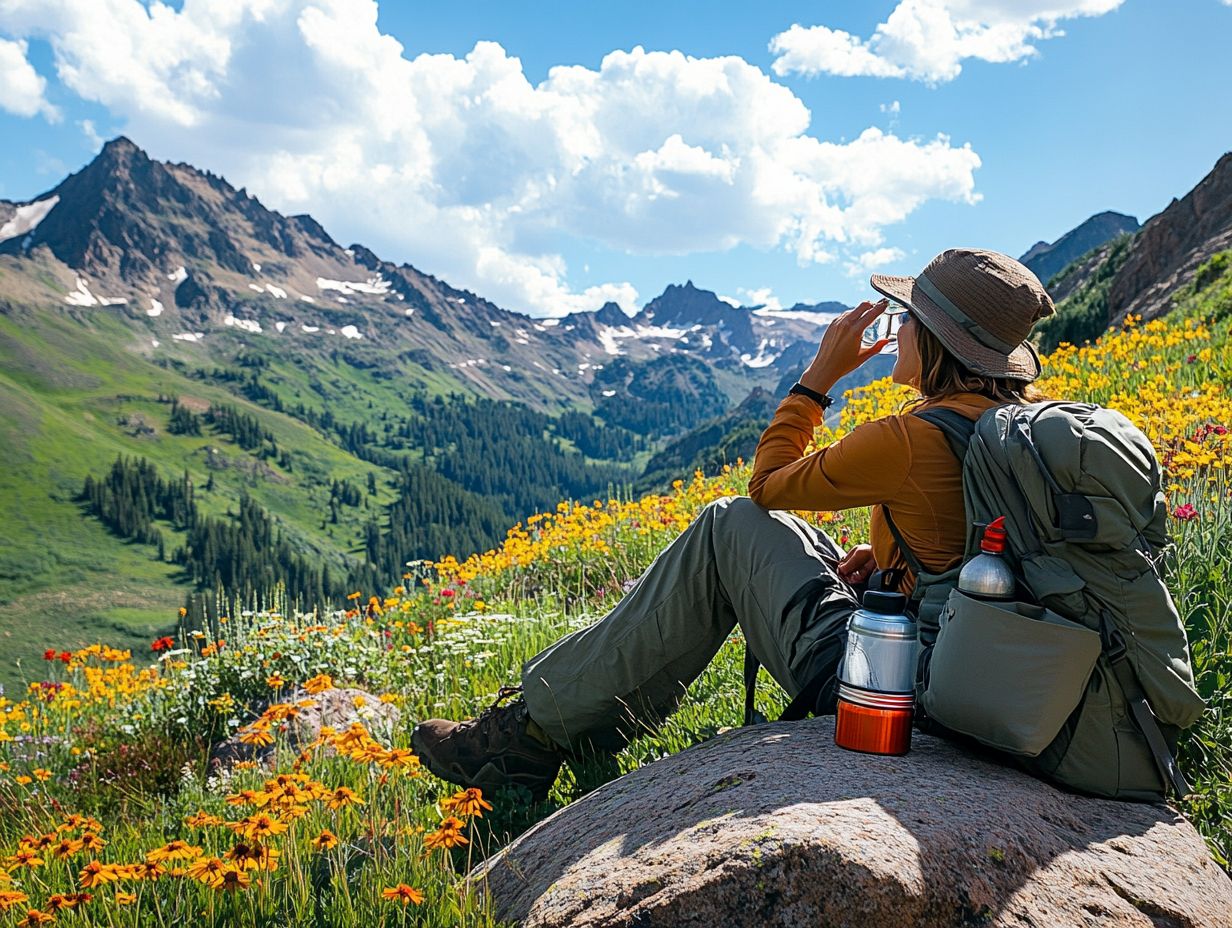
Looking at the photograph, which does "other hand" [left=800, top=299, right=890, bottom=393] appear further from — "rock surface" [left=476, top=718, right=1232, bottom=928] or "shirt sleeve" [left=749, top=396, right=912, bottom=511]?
"rock surface" [left=476, top=718, right=1232, bottom=928]

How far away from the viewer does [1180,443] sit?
5973 millimetres

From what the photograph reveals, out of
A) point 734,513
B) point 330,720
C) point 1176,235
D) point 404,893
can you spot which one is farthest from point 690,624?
point 1176,235

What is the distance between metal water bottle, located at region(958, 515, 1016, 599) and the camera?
292 centimetres

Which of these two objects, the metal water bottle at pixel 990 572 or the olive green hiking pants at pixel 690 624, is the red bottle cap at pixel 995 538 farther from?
the olive green hiking pants at pixel 690 624

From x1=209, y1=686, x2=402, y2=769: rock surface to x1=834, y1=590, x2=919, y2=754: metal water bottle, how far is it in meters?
3.51

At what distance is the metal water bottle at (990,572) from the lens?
292cm

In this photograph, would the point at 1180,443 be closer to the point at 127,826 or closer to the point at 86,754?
the point at 127,826

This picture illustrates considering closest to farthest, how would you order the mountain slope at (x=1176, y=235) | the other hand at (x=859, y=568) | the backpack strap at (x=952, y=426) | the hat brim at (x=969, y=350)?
1. the backpack strap at (x=952, y=426)
2. the hat brim at (x=969, y=350)
3. the other hand at (x=859, y=568)
4. the mountain slope at (x=1176, y=235)

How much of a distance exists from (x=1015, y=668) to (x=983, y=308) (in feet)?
4.23

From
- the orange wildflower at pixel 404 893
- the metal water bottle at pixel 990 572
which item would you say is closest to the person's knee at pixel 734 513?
the metal water bottle at pixel 990 572

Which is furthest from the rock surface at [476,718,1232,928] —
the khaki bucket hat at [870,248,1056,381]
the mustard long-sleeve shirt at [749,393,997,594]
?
the khaki bucket hat at [870,248,1056,381]

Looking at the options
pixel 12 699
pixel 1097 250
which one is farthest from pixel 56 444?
pixel 12 699

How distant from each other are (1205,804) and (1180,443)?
319 cm

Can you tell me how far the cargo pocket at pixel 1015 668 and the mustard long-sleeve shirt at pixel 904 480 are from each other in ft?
1.51
